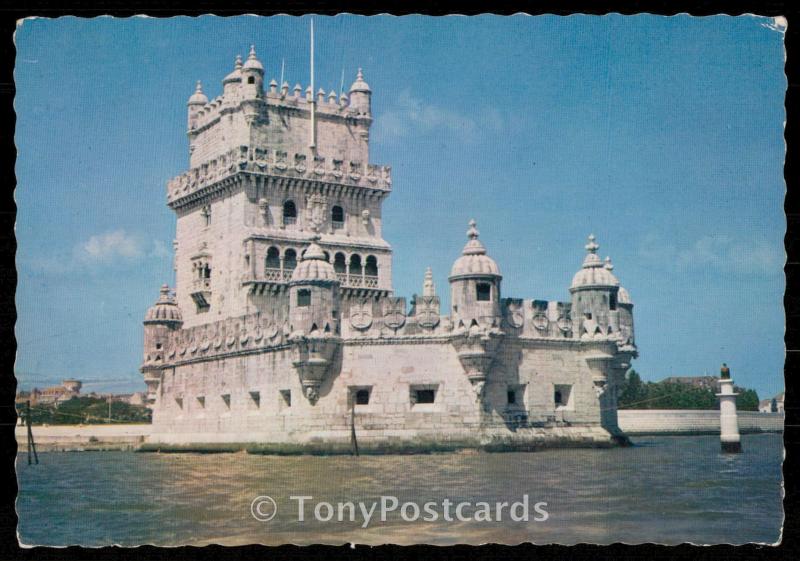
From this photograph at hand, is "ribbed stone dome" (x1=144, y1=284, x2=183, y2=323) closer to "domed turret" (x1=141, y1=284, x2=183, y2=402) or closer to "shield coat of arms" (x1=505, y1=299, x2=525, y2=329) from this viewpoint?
"domed turret" (x1=141, y1=284, x2=183, y2=402)

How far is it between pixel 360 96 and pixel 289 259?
24.7ft

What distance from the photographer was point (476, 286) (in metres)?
38.2

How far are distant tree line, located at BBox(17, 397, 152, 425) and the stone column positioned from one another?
20.9 meters

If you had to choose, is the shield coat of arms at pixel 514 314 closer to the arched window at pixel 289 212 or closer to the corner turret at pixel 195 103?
the arched window at pixel 289 212

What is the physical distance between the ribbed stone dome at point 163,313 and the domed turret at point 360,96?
10882 millimetres

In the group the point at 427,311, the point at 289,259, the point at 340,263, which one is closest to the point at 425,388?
the point at 427,311

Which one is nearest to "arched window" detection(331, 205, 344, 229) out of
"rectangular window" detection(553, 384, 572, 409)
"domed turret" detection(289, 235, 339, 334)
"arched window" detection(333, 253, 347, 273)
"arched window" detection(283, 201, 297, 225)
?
"arched window" detection(333, 253, 347, 273)

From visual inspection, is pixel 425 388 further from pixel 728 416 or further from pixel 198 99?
pixel 198 99

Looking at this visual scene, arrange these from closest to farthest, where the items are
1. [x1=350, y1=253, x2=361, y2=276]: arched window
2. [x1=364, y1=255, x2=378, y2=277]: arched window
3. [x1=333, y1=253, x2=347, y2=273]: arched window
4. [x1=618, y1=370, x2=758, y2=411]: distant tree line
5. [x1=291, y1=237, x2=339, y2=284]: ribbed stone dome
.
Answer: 1. [x1=291, y1=237, x2=339, y2=284]: ribbed stone dome
2. [x1=618, y1=370, x2=758, y2=411]: distant tree line
3. [x1=333, y1=253, x2=347, y2=273]: arched window
4. [x1=350, y1=253, x2=361, y2=276]: arched window
5. [x1=364, y1=255, x2=378, y2=277]: arched window

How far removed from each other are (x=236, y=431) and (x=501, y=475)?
50.5ft

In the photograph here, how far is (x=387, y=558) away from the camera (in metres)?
21.6

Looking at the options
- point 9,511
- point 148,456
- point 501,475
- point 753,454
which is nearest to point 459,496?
point 501,475

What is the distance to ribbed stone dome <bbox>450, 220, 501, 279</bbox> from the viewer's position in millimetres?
38156

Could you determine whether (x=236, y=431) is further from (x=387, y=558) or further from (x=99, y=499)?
(x=387, y=558)
